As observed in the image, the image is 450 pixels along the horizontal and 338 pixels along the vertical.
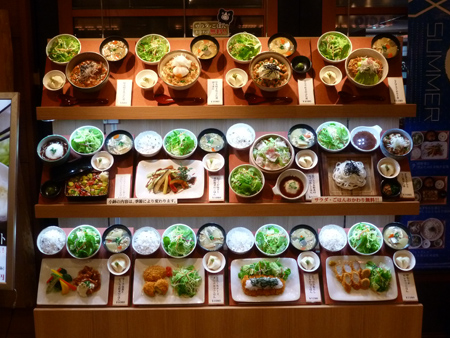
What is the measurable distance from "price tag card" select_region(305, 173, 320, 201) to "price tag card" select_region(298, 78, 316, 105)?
0.53 meters

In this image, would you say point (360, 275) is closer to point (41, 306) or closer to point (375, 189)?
point (375, 189)

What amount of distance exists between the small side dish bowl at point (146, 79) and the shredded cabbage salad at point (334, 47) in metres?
1.27

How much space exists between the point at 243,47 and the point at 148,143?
101 cm

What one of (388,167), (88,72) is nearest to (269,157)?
(388,167)

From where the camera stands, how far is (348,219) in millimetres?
3619

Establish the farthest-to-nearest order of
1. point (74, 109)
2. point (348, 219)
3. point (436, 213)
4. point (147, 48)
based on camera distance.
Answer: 1. point (436, 213)
2. point (348, 219)
3. point (147, 48)
4. point (74, 109)

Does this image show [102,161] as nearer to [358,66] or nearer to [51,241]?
[51,241]

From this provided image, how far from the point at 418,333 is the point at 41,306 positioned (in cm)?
269

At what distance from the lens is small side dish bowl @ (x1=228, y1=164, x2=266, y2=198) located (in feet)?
9.95

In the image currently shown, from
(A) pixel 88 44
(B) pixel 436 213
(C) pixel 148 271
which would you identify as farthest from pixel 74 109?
(B) pixel 436 213

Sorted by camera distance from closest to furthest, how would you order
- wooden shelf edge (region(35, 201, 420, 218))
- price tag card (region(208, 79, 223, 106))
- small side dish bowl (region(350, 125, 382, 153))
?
wooden shelf edge (region(35, 201, 420, 218)) < price tag card (region(208, 79, 223, 106)) < small side dish bowl (region(350, 125, 382, 153))

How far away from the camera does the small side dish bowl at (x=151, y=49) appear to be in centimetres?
326

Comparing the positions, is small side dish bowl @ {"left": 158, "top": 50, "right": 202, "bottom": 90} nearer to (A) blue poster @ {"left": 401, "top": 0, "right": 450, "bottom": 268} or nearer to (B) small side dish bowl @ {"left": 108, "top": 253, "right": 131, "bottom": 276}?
(B) small side dish bowl @ {"left": 108, "top": 253, "right": 131, "bottom": 276}

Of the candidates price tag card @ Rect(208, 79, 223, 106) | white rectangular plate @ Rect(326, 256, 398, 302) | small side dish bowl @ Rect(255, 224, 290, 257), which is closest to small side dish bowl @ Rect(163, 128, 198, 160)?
price tag card @ Rect(208, 79, 223, 106)
